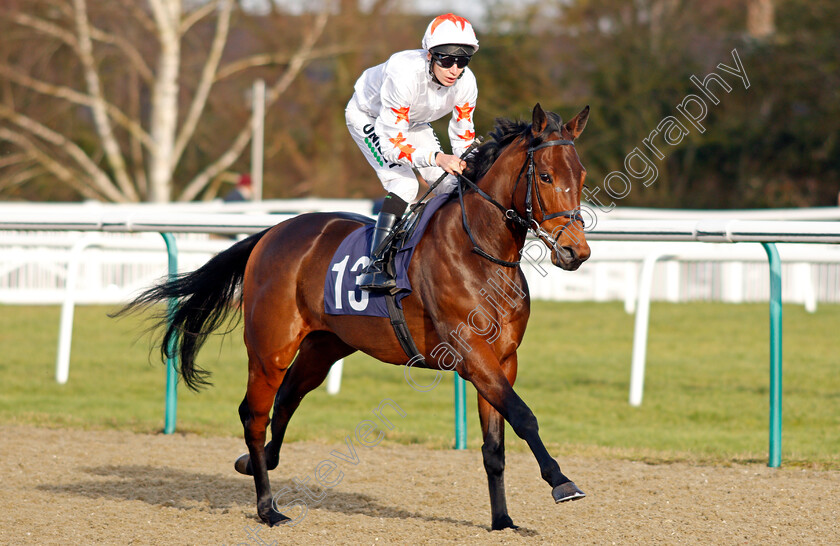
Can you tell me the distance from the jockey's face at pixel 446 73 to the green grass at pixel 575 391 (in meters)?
2.28

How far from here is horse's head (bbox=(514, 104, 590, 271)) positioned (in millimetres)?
3482

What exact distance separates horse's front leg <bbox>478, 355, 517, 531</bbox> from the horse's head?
2.06 feet

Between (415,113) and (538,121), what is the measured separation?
0.78 m

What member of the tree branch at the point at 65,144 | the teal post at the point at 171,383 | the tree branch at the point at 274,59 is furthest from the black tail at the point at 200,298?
the tree branch at the point at 274,59

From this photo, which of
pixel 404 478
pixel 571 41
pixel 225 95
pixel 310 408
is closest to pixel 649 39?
pixel 571 41

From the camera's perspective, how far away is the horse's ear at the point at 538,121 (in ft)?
11.9

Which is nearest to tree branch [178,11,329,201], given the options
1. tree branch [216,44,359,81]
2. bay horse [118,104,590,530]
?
tree branch [216,44,359,81]

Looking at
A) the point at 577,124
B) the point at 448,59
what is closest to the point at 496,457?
the point at 577,124

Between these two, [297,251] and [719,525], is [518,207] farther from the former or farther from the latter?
[719,525]

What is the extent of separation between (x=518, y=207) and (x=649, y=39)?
17.4m

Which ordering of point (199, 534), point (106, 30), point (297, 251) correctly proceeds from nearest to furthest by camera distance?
point (199, 534) → point (297, 251) → point (106, 30)

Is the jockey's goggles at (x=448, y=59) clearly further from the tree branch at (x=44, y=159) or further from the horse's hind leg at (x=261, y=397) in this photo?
the tree branch at (x=44, y=159)

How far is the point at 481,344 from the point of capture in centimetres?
373

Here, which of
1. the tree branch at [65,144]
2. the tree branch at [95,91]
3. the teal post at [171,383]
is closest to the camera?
the teal post at [171,383]
